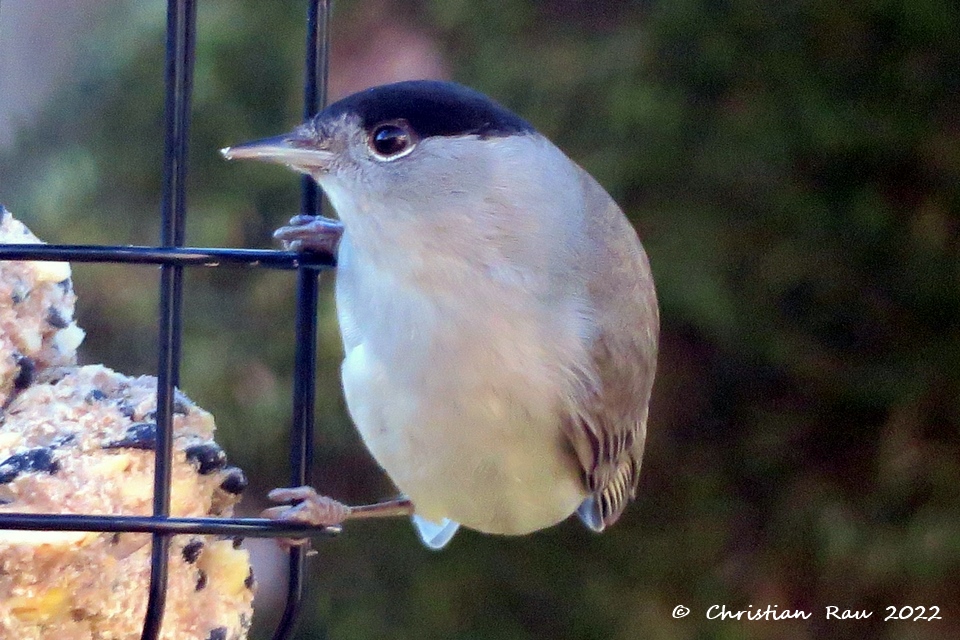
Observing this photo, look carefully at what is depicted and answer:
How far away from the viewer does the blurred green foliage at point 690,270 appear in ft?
8.16

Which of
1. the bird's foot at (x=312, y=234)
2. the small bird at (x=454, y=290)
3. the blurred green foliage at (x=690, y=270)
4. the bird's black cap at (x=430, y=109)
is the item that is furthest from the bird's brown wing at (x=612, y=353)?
the blurred green foliage at (x=690, y=270)

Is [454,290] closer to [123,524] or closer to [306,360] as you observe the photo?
[306,360]

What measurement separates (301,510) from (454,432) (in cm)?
24

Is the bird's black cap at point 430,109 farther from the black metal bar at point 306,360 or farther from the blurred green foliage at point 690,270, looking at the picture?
the blurred green foliage at point 690,270

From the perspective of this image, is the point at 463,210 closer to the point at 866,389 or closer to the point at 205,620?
the point at 205,620

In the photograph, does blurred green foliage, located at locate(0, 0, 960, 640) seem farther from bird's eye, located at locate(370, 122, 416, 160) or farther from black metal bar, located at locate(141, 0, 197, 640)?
black metal bar, located at locate(141, 0, 197, 640)

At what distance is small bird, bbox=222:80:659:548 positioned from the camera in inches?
61.9

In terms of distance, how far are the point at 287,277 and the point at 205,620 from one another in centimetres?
122

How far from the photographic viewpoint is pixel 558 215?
1.69 m

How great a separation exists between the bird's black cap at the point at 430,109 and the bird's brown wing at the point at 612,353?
0.25 metres

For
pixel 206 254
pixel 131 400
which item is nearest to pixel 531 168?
pixel 206 254

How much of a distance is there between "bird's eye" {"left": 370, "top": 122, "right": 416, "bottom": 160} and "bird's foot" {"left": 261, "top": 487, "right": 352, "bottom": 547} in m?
0.51

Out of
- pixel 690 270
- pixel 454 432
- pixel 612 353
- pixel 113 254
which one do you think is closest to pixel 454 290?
pixel 454 432

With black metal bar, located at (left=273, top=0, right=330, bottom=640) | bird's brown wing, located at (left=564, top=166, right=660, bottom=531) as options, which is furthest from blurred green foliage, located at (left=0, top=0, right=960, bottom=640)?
black metal bar, located at (left=273, top=0, right=330, bottom=640)
